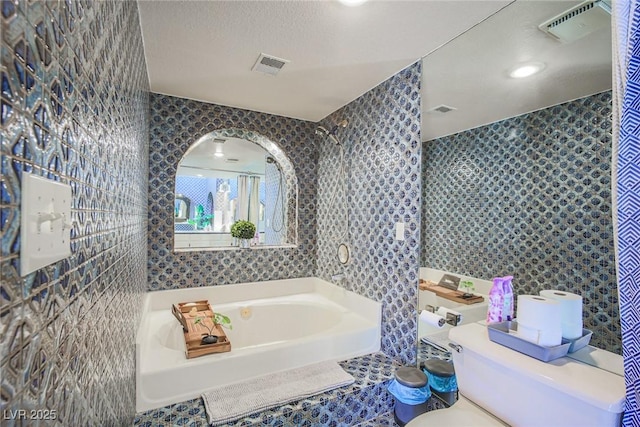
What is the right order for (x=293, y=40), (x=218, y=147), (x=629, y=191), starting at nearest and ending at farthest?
1. (x=629, y=191)
2. (x=293, y=40)
3. (x=218, y=147)

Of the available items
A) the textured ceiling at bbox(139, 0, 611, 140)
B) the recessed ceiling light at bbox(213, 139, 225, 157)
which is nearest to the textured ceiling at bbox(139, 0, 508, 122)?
the textured ceiling at bbox(139, 0, 611, 140)

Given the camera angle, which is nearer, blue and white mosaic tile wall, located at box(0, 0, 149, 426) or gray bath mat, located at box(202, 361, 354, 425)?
blue and white mosaic tile wall, located at box(0, 0, 149, 426)

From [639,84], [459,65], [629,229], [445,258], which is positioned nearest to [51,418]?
[629,229]

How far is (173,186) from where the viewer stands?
2682 mm

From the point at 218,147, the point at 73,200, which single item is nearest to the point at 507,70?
the point at 73,200

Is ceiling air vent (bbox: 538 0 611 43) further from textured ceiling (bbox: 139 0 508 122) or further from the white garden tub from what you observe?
the white garden tub

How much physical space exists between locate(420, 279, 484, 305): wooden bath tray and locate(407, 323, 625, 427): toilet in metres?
0.16

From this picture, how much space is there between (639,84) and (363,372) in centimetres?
195

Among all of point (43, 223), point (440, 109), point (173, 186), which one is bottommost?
point (43, 223)

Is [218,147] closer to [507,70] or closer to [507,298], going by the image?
[507,70]

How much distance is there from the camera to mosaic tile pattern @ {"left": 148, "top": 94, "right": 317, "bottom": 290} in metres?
2.62

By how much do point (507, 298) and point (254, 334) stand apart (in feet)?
7.07

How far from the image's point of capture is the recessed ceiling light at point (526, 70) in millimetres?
1455

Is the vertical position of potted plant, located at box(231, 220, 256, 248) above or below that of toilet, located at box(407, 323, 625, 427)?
above
